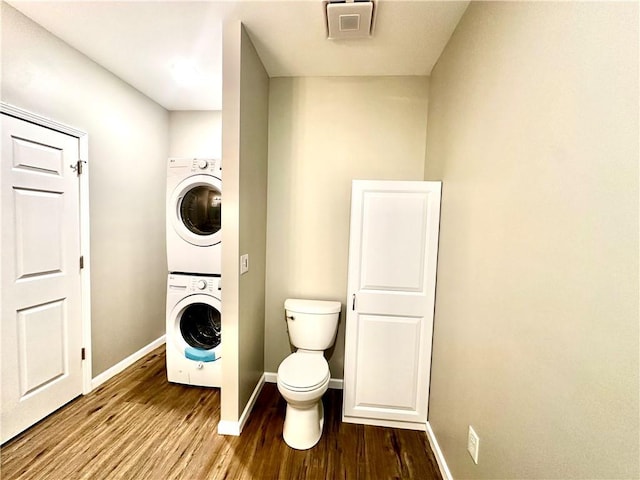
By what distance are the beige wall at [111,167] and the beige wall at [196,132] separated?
12 centimetres

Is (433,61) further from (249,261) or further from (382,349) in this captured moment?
(382,349)

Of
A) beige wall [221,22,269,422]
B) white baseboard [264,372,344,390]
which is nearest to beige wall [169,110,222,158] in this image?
beige wall [221,22,269,422]

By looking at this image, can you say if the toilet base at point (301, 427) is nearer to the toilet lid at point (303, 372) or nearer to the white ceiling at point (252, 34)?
the toilet lid at point (303, 372)

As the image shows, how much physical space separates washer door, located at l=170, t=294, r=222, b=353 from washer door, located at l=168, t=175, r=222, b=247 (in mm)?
476

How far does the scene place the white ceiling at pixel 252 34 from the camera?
1488 mm

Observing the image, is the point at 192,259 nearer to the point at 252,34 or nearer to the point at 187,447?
the point at 187,447

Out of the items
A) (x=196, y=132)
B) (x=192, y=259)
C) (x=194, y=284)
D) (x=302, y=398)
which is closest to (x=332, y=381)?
(x=302, y=398)

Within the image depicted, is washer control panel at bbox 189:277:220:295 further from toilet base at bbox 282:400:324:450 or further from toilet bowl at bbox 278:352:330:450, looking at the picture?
toilet base at bbox 282:400:324:450

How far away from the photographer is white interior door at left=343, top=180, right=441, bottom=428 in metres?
1.77

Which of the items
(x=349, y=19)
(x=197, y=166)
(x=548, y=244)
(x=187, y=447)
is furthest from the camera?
(x=197, y=166)

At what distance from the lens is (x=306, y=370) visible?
5.69 feet

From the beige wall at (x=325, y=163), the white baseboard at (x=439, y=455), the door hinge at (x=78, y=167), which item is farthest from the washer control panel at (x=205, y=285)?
the white baseboard at (x=439, y=455)

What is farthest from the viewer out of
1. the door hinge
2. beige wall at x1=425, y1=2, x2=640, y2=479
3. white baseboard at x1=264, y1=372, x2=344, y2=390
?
white baseboard at x1=264, y1=372, x2=344, y2=390

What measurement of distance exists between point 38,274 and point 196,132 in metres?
1.91
